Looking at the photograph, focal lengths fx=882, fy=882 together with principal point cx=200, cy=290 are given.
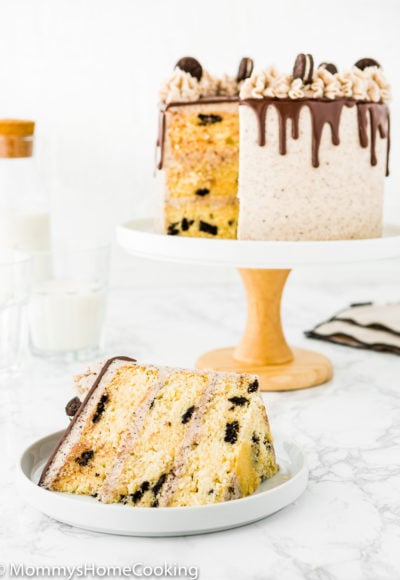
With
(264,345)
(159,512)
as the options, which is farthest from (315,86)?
(159,512)

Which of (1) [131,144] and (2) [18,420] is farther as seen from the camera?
(1) [131,144]

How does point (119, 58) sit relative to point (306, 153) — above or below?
above

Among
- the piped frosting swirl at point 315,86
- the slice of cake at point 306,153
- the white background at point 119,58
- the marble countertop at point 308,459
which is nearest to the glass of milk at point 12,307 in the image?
the marble countertop at point 308,459

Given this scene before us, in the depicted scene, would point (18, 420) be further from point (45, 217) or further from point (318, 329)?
point (318, 329)

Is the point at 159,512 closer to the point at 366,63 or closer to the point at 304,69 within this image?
the point at 304,69

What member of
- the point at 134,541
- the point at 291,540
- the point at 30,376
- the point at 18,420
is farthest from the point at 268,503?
the point at 30,376

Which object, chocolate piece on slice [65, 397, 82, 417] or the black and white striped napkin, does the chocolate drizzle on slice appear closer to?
chocolate piece on slice [65, 397, 82, 417]
